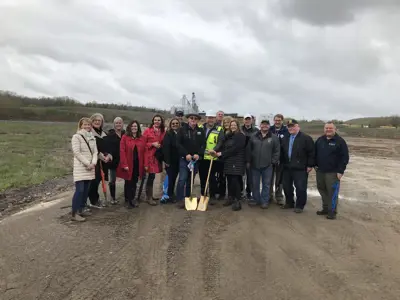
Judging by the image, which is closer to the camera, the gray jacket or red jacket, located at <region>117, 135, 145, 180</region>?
red jacket, located at <region>117, 135, 145, 180</region>

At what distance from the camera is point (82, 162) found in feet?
23.0

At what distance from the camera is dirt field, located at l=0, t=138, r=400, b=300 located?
180 inches

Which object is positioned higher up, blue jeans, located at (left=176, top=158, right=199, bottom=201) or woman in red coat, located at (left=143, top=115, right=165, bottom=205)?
woman in red coat, located at (left=143, top=115, right=165, bottom=205)

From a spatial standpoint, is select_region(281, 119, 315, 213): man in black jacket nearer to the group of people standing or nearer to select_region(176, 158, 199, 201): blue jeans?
the group of people standing

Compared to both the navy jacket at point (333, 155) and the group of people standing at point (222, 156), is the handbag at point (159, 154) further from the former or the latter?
the navy jacket at point (333, 155)

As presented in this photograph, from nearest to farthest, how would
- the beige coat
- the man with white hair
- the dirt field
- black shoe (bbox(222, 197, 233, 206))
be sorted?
1. the dirt field
2. the beige coat
3. the man with white hair
4. black shoe (bbox(222, 197, 233, 206))

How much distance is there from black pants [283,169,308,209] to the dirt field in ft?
1.22

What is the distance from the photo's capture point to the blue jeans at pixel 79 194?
7.04 m

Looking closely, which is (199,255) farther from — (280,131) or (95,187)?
(280,131)

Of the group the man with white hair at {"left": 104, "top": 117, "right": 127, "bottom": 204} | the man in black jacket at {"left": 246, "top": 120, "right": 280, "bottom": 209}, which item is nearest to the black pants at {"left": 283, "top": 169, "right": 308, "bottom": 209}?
the man in black jacket at {"left": 246, "top": 120, "right": 280, "bottom": 209}

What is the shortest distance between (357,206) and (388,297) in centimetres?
481

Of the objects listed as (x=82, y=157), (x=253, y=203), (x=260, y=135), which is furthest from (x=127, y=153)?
(x=253, y=203)

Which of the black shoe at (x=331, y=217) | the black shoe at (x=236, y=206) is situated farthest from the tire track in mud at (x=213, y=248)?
the black shoe at (x=331, y=217)

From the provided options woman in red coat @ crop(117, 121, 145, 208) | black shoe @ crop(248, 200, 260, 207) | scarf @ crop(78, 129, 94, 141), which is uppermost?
scarf @ crop(78, 129, 94, 141)
